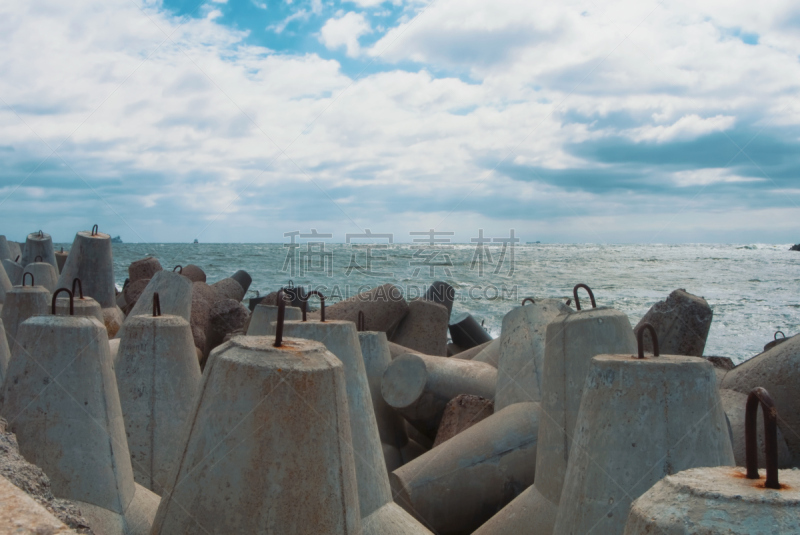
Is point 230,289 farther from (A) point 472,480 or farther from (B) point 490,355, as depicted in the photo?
(A) point 472,480

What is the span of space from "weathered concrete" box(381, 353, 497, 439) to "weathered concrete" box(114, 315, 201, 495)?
195cm

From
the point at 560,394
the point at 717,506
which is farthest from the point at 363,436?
the point at 717,506

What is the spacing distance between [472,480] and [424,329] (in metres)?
3.96

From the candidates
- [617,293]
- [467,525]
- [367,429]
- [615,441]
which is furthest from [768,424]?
[617,293]

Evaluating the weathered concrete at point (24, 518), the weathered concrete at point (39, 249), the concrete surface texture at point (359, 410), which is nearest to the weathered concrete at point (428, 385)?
the concrete surface texture at point (359, 410)

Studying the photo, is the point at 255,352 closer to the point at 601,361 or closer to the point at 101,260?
the point at 601,361

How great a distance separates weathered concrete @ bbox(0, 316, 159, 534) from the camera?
2609 mm

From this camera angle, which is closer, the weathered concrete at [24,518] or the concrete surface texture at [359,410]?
the weathered concrete at [24,518]

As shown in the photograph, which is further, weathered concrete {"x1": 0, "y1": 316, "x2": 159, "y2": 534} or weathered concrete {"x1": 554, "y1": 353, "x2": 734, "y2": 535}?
weathered concrete {"x1": 0, "y1": 316, "x2": 159, "y2": 534}

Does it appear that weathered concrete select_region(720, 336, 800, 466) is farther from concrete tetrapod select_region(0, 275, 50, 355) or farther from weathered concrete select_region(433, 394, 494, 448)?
concrete tetrapod select_region(0, 275, 50, 355)

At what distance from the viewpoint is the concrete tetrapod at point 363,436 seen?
2.80m

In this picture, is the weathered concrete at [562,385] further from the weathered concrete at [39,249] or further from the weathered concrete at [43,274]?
the weathered concrete at [39,249]

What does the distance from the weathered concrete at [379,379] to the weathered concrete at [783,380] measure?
8.77 feet

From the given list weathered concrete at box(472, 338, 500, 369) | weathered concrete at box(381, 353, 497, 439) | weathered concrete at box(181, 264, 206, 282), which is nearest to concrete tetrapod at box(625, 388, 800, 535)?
weathered concrete at box(381, 353, 497, 439)
